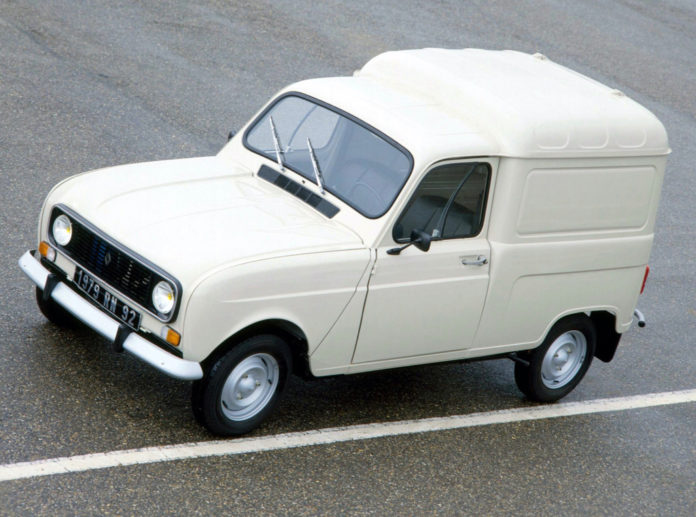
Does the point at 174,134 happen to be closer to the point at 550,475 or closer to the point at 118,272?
the point at 118,272

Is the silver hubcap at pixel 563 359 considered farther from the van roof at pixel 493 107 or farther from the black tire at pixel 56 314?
the black tire at pixel 56 314

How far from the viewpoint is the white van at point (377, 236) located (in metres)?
5.55

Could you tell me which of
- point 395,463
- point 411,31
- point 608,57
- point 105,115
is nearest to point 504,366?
→ point 395,463

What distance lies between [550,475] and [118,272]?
9.72 ft

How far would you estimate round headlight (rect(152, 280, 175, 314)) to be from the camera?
535 centimetres

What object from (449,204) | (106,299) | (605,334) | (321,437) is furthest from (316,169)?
(605,334)

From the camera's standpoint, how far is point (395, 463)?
19.9 feet

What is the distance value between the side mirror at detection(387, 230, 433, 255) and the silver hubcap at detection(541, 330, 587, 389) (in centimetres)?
163

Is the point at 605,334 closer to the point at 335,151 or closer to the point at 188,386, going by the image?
the point at 335,151

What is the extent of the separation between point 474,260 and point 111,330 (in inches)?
89.5

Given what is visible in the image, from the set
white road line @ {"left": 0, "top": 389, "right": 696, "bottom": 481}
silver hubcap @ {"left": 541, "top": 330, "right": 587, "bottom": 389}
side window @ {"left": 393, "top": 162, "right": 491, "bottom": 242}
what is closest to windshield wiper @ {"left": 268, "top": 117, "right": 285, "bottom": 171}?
side window @ {"left": 393, "top": 162, "right": 491, "bottom": 242}

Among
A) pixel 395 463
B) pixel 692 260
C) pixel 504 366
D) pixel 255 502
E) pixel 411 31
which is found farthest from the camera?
pixel 411 31

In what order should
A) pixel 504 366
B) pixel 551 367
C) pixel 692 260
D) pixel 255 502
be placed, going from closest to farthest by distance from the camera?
pixel 255 502, pixel 551 367, pixel 504 366, pixel 692 260

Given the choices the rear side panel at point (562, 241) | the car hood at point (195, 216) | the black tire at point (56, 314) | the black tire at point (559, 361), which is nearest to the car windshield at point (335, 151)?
the car hood at point (195, 216)
